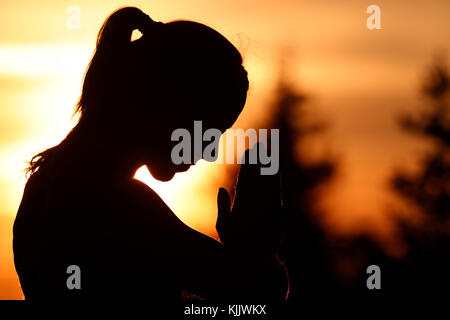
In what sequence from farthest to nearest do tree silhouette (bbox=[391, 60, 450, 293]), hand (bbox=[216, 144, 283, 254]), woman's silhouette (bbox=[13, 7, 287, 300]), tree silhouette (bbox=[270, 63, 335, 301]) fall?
1. tree silhouette (bbox=[391, 60, 450, 293])
2. tree silhouette (bbox=[270, 63, 335, 301])
3. hand (bbox=[216, 144, 283, 254])
4. woman's silhouette (bbox=[13, 7, 287, 300])

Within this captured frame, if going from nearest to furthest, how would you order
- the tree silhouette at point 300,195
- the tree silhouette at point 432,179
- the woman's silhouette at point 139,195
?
the woman's silhouette at point 139,195
the tree silhouette at point 300,195
the tree silhouette at point 432,179

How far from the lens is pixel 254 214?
8.57 feet

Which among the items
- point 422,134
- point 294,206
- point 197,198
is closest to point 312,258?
point 294,206

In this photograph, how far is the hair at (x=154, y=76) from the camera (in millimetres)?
2590

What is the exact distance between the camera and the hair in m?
2.59

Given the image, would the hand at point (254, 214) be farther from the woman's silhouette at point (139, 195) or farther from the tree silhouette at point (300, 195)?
the tree silhouette at point (300, 195)

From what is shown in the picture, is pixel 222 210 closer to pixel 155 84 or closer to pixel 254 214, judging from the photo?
pixel 254 214

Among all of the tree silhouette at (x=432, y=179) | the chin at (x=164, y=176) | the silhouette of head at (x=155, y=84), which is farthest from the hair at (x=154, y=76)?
the tree silhouette at (x=432, y=179)

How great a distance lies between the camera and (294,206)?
25500mm

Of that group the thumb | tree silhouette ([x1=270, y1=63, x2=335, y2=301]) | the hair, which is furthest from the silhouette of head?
tree silhouette ([x1=270, y1=63, x2=335, y2=301])

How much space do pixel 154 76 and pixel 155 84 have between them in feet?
0.07

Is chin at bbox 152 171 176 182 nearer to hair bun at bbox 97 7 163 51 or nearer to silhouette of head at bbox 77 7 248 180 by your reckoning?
silhouette of head at bbox 77 7 248 180
